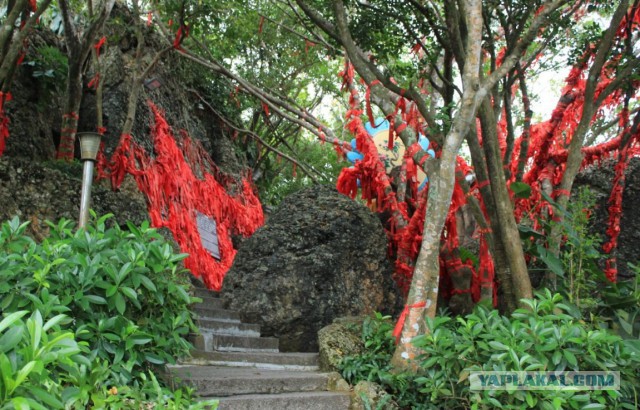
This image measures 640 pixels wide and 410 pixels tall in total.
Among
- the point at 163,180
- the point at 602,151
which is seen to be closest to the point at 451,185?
the point at 602,151

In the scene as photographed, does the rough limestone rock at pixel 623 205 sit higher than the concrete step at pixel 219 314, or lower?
higher

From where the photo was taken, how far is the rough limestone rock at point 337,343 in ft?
18.0

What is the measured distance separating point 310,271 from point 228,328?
1104 mm

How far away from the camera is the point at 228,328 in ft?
22.0

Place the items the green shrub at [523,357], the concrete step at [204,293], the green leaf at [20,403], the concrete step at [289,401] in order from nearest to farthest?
the green leaf at [20,403] → the green shrub at [523,357] → the concrete step at [289,401] → the concrete step at [204,293]

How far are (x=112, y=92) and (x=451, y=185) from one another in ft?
24.5

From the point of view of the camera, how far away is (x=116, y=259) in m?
3.56

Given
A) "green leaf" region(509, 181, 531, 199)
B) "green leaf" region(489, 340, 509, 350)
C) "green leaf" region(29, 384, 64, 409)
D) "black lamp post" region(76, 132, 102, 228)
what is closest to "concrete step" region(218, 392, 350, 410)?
"green leaf" region(489, 340, 509, 350)

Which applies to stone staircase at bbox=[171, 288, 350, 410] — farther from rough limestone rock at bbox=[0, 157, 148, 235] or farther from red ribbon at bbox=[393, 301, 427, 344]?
rough limestone rock at bbox=[0, 157, 148, 235]

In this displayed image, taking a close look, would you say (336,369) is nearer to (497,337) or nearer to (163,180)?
(497,337)

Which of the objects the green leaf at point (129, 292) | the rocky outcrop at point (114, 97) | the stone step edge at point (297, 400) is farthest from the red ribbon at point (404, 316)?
the rocky outcrop at point (114, 97)

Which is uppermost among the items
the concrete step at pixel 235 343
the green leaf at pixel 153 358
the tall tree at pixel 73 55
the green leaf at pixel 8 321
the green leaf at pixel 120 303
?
the tall tree at pixel 73 55

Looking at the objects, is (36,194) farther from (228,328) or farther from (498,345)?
(498,345)

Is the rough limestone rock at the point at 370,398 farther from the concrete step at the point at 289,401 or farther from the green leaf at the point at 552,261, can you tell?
the green leaf at the point at 552,261
